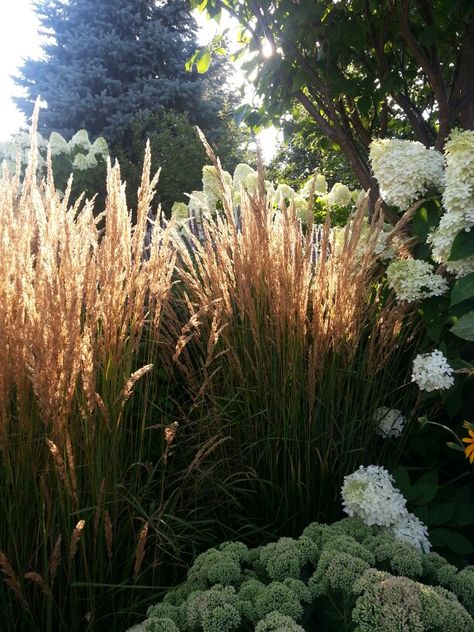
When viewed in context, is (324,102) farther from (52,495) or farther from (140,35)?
(140,35)

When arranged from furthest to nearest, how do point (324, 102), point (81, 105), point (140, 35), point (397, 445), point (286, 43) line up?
point (140, 35), point (81, 105), point (324, 102), point (286, 43), point (397, 445)

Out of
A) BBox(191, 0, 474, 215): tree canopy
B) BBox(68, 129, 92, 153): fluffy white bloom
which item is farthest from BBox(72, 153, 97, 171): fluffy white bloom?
BBox(191, 0, 474, 215): tree canopy

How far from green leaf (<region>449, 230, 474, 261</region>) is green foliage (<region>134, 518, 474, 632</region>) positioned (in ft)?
2.81

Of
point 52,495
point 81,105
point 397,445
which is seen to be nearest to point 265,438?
point 397,445

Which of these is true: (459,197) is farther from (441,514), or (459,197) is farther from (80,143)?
(80,143)

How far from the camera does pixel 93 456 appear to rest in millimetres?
1583

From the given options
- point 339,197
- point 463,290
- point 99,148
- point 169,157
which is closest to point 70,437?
point 463,290

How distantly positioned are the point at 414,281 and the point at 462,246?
0.70 feet

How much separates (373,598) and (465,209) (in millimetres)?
1191

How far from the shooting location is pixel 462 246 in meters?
1.89

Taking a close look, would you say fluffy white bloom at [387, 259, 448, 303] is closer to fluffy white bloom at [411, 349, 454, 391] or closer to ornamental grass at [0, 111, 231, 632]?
fluffy white bloom at [411, 349, 454, 391]

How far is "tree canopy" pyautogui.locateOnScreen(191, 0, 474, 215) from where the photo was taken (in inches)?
118

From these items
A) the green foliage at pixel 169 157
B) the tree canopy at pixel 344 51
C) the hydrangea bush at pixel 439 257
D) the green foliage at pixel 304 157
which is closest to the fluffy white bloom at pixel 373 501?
the hydrangea bush at pixel 439 257

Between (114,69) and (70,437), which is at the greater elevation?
(114,69)
